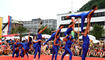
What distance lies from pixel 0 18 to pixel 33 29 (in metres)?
74.7

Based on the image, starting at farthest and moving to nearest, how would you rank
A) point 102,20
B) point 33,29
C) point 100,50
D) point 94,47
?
point 33,29, point 102,20, point 94,47, point 100,50

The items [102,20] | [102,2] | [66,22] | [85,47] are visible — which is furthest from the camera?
[102,2]

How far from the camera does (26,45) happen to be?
11234 millimetres

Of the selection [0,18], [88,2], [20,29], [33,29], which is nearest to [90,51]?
[0,18]

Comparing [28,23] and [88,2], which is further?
[28,23]

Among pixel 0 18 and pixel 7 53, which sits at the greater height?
pixel 0 18

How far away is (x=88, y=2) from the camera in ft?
201

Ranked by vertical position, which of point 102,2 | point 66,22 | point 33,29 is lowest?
point 33,29

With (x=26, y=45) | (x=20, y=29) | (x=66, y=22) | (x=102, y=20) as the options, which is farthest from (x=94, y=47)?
(x=20, y=29)

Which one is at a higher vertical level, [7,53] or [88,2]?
[88,2]

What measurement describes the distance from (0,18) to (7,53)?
4.29 metres

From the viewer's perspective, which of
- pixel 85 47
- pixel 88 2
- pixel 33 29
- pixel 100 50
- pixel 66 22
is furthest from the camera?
pixel 33 29

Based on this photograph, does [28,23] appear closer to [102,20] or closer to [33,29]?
[33,29]

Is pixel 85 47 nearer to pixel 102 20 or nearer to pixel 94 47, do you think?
pixel 94 47
